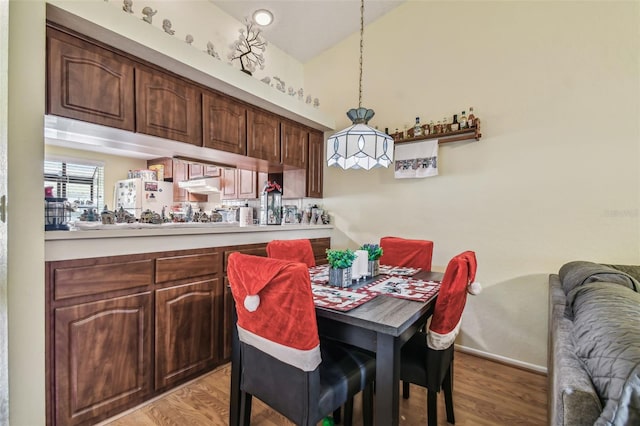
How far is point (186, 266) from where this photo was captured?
6.61ft

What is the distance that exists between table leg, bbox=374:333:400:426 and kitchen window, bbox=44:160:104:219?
415 cm

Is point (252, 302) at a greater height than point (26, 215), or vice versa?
point (26, 215)

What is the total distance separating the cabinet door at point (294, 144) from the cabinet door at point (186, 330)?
4.93ft

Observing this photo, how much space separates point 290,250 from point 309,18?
8.08 feet

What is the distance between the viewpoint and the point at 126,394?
176 centimetres

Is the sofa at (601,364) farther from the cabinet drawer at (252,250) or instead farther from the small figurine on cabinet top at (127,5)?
the small figurine on cabinet top at (127,5)

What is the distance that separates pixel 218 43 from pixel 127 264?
220cm

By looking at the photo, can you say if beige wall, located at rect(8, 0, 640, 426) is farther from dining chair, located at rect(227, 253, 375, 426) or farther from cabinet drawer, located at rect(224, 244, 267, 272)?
cabinet drawer, located at rect(224, 244, 267, 272)

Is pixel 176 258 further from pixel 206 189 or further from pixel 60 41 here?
pixel 206 189

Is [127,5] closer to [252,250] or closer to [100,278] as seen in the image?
[100,278]

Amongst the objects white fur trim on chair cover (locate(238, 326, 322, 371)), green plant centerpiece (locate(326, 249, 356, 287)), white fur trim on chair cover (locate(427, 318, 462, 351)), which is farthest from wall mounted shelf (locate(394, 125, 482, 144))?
white fur trim on chair cover (locate(238, 326, 322, 371))

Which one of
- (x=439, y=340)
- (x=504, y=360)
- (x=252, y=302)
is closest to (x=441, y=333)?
(x=439, y=340)

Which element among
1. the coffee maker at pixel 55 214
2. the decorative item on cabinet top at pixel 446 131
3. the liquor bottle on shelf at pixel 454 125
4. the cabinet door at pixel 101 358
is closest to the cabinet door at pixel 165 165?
the coffee maker at pixel 55 214

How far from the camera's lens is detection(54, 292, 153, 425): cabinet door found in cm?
153
